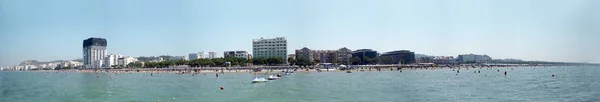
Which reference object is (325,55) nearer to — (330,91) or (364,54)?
(364,54)

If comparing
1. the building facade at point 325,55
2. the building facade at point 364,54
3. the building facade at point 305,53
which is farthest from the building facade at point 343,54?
the building facade at point 305,53

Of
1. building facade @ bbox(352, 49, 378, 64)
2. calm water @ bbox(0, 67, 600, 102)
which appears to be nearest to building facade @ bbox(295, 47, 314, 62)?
building facade @ bbox(352, 49, 378, 64)

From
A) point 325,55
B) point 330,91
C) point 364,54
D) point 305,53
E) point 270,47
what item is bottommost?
point 330,91

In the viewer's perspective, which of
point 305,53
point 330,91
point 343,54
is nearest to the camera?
point 330,91

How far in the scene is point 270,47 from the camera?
548 ft

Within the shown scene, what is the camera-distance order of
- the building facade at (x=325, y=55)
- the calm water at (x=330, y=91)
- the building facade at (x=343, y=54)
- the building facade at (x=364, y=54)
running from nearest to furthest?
1. the calm water at (x=330, y=91)
2. the building facade at (x=343, y=54)
3. the building facade at (x=325, y=55)
4. the building facade at (x=364, y=54)

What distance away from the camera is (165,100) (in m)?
28.5

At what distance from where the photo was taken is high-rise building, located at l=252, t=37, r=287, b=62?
164500mm

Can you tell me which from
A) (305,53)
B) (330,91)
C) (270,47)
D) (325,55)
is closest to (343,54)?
(325,55)

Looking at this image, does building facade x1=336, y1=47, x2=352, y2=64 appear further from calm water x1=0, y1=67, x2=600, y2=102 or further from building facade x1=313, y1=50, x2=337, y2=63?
calm water x1=0, y1=67, x2=600, y2=102

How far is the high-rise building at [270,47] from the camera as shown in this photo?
164m

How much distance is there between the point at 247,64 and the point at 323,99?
376 ft

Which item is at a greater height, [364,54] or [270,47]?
[270,47]

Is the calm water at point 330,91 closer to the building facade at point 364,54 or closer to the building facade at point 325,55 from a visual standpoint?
the building facade at point 325,55
